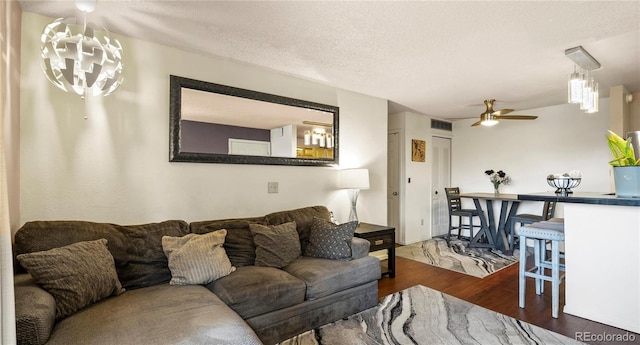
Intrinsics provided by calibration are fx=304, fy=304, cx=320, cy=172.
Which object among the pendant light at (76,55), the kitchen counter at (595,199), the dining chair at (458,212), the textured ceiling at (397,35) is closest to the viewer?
the pendant light at (76,55)

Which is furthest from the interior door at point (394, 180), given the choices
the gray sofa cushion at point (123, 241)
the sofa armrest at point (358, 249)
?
the gray sofa cushion at point (123, 241)

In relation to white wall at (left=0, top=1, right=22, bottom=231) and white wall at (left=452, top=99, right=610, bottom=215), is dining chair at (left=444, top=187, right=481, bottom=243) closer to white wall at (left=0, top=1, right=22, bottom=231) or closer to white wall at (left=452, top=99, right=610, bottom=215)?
white wall at (left=452, top=99, right=610, bottom=215)

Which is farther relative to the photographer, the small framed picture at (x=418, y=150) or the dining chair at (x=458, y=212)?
the small framed picture at (x=418, y=150)

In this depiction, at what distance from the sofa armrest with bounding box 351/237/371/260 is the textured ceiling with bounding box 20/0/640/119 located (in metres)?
1.75

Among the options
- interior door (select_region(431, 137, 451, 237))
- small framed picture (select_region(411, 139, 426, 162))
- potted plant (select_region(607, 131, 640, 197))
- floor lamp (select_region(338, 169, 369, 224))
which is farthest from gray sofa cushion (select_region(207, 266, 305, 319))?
interior door (select_region(431, 137, 451, 237))

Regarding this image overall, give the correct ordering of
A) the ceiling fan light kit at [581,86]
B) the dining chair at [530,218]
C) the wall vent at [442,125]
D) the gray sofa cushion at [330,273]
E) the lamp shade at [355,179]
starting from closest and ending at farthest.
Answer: the gray sofa cushion at [330,273] → the ceiling fan light kit at [581,86] → the lamp shade at [355,179] → the dining chair at [530,218] → the wall vent at [442,125]

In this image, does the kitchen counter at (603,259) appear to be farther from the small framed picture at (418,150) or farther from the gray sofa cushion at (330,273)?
the small framed picture at (418,150)

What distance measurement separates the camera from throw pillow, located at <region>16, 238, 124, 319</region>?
1.63m

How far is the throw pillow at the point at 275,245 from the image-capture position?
2.58 meters

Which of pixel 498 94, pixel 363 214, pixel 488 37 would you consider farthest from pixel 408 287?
pixel 498 94

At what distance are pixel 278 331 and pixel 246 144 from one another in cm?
175

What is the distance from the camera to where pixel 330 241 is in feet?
9.21

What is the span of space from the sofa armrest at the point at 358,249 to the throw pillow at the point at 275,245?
0.50m

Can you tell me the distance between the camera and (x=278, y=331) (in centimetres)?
218
